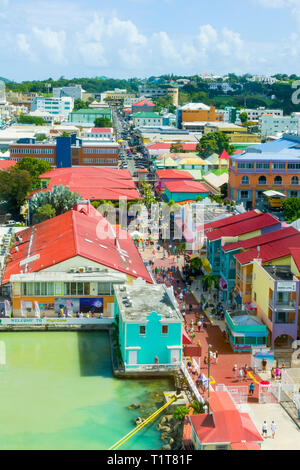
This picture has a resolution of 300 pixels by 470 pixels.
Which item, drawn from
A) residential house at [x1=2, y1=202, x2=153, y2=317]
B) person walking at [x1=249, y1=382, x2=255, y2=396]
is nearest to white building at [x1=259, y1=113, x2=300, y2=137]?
residential house at [x1=2, y1=202, x2=153, y2=317]

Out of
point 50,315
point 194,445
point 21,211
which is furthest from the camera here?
point 21,211

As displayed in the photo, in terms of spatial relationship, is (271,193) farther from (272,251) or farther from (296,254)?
(296,254)

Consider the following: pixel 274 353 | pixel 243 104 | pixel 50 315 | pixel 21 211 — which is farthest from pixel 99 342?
Answer: pixel 243 104

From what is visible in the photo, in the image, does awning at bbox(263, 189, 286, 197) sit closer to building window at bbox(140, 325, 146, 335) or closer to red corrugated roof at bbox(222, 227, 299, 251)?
red corrugated roof at bbox(222, 227, 299, 251)

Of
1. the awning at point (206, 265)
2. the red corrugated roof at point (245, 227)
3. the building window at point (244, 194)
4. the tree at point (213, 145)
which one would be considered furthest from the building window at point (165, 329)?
the tree at point (213, 145)

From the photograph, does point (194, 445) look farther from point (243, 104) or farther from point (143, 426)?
point (243, 104)

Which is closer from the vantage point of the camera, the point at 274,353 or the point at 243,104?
the point at 274,353

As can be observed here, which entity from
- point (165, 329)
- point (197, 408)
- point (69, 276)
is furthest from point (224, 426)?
point (69, 276)

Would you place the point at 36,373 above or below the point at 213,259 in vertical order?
below
